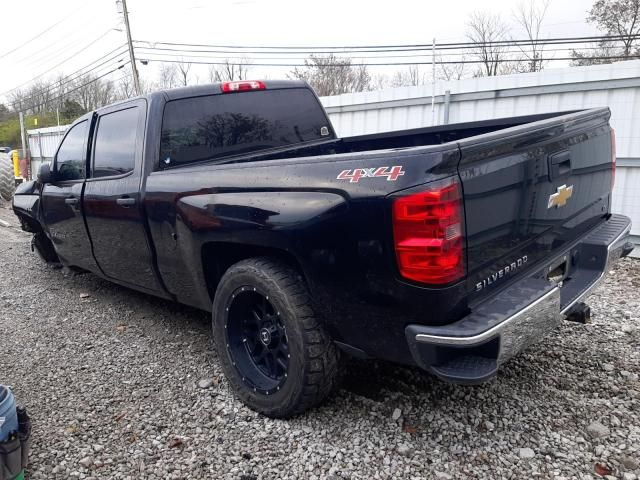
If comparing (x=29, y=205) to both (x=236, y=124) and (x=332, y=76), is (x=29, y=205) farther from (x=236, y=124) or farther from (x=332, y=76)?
(x=332, y=76)

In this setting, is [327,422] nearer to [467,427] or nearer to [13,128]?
[467,427]

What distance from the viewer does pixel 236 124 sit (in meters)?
3.86

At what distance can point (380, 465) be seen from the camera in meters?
2.46

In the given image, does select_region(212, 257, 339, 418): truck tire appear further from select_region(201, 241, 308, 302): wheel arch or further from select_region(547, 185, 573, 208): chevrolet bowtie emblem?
select_region(547, 185, 573, 208): chevrolet bowtie emblem

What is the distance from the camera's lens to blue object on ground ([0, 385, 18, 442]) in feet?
6.91

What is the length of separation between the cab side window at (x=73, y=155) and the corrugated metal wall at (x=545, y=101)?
4919 millimetres

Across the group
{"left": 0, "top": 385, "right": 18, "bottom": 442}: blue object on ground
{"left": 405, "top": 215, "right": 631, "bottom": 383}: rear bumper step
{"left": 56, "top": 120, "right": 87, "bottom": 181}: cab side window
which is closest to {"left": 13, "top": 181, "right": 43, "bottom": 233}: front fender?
{"left": 56, "top": 120, "right": 87, "bottom": 181}: cab side window

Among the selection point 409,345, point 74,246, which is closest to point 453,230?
point 409,345

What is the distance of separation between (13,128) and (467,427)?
63.2m

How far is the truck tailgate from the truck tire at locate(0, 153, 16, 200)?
15.3m

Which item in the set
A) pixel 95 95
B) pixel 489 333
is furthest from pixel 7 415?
pixel 95 95

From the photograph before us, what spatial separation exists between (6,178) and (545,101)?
1402 centimetres

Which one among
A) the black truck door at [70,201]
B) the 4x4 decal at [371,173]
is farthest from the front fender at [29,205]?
the 4x4 decal at [371,173]

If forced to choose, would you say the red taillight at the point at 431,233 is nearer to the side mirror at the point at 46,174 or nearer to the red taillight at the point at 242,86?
the red taillight at the point at 242,86
